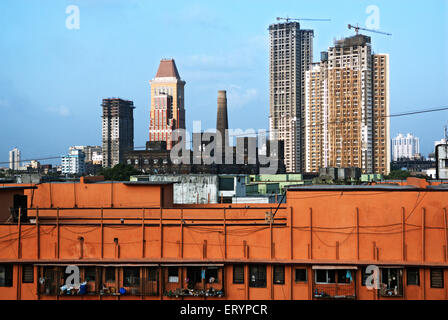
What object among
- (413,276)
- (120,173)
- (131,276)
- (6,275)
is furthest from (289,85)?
(6,275)

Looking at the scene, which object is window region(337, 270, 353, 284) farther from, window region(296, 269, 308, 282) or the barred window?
the barred window

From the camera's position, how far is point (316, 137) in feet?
450

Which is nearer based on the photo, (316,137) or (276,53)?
→ (316,137)

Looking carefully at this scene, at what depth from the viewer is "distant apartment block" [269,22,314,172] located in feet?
533

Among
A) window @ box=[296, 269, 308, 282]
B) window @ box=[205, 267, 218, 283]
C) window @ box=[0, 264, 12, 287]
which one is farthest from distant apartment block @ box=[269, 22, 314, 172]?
window @ box=[0, 264, 12, 287]

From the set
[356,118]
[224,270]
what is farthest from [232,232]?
[356,118]

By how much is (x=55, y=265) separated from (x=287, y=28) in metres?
177

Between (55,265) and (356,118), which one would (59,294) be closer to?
(55,265)

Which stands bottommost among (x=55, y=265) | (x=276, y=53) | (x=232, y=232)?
(x=55, y=265)

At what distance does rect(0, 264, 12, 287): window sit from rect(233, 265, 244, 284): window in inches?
309

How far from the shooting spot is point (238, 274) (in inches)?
645

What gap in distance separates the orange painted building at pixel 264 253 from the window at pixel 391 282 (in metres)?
0.03

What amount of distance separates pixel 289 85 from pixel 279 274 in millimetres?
164219
